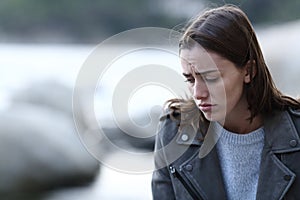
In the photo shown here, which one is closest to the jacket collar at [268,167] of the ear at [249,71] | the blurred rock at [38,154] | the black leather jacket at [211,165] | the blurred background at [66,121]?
the black leather jacket at [211,165]

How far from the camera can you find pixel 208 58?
1.75 m

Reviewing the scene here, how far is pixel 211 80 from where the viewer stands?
1742 millimetres

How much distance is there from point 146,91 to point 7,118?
6.73ft

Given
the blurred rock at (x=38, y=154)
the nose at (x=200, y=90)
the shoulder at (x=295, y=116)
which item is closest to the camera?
the nose at (x=200, y=90)

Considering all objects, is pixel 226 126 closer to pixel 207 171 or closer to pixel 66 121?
pixel 207 171

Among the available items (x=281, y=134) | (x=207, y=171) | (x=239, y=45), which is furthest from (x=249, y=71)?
(x=207, y=171)

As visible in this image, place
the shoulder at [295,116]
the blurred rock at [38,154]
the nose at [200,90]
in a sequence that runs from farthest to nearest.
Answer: the blurred rock at [38,154] → the shoulder at [295,116] → the nose at [200,90]

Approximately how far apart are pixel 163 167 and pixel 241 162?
9.1 inches

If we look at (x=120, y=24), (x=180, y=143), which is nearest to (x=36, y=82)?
(x=180, y=143)

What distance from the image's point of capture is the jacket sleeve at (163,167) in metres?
1.93

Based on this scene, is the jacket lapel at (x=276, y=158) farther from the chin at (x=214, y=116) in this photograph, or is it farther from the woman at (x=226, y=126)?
the chin at (x=214, y=116)

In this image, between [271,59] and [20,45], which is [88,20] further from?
[271,59]

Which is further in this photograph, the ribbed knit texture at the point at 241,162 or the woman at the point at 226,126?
the ribbed knit texture at the point at 241,162

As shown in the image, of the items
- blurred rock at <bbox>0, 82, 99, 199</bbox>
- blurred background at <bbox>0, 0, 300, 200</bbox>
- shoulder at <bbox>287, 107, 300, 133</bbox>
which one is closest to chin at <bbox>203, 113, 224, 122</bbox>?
shoulder at <bbox>287, 107, 300, 133</bbox>
